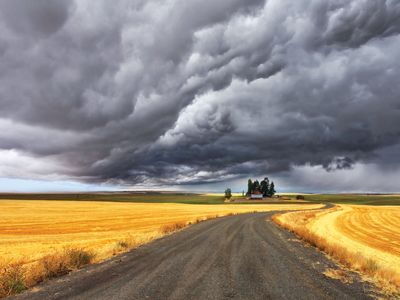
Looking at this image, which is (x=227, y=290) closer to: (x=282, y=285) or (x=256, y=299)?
(x=256, y=299)

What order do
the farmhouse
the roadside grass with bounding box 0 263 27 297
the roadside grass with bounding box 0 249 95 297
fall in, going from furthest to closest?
the farmhouse
the roadside grass with bounding box 0 249 95 297
the roadside grass with bounding box 0 263 27 297

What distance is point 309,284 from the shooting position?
11852mm

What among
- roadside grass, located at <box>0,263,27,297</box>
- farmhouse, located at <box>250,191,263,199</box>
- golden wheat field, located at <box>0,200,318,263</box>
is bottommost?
golden wheat field, located at <box>0,200,318,263</box>

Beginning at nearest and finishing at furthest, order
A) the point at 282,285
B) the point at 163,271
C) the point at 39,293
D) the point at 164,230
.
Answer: the point at 39,293 → the point at 282,285 → the point at 163,271 → the point at 164,230

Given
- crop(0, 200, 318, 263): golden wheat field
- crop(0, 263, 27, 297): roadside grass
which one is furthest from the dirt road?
crop(0, 200, 318, 263): golden wheat field

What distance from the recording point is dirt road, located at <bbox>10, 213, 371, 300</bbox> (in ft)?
34.4

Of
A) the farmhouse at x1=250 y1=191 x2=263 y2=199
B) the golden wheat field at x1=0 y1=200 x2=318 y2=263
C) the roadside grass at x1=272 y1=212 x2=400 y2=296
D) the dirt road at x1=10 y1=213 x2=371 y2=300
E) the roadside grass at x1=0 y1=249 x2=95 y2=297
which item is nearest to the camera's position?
the dirt road at x1=10 y1=213 x2=371 y2=300

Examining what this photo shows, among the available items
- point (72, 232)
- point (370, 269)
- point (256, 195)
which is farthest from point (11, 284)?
point (256, 195)

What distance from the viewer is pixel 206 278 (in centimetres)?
A: 1257

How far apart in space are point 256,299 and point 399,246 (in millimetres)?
24053

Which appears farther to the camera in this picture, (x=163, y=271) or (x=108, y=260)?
(x=108, y=260)

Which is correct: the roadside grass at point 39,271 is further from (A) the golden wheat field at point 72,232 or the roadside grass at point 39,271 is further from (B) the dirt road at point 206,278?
(A) the golden wheat field at point 72,232

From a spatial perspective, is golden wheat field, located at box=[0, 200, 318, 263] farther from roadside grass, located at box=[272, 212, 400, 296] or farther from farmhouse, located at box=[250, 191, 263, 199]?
farmhouse, located at box=[250, 191, 263, 199]

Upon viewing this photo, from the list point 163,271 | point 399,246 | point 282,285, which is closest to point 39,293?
point 163,271
